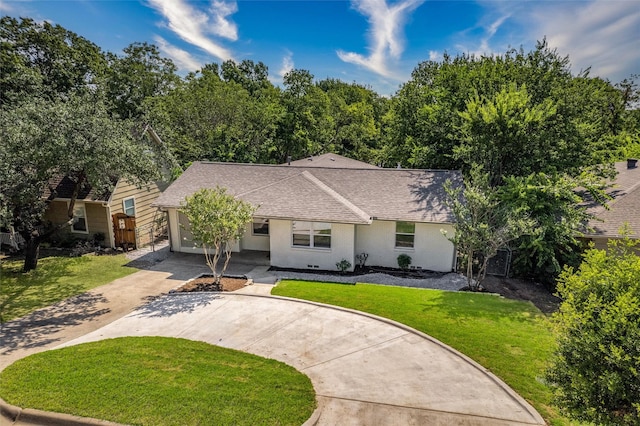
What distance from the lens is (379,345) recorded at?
964cm

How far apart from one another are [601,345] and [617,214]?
14.7 m

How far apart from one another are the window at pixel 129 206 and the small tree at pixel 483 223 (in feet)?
55.9

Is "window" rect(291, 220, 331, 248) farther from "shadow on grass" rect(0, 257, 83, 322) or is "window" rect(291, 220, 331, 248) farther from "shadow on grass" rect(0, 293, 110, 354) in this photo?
"shadow on grass" rect(0, 257, 83, 322)

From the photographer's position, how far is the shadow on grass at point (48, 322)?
32.7 ft

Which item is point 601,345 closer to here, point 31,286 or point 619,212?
point 619,212

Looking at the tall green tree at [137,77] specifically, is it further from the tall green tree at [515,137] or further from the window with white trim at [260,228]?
the tall green tree at [515,137]

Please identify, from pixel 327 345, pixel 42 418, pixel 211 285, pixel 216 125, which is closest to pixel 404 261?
pixel 327 345

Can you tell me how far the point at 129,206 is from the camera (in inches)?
797

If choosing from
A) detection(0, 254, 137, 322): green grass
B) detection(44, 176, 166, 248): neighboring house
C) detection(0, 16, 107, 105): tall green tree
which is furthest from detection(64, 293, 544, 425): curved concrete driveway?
detection(0, 16, 107, 105): tall green tree

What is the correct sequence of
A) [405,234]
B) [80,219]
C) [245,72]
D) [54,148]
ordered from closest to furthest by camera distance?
1. [54,148]
2. [405,234]
3. [80,219]
4. [245,72]

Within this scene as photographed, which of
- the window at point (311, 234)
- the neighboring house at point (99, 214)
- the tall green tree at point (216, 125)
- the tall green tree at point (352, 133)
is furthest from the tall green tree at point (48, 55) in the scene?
the tall green tree at point (352, 133)

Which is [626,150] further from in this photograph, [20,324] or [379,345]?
[20,324]

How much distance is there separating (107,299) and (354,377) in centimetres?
1014

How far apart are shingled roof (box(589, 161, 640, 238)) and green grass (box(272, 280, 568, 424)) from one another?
18.7ft
